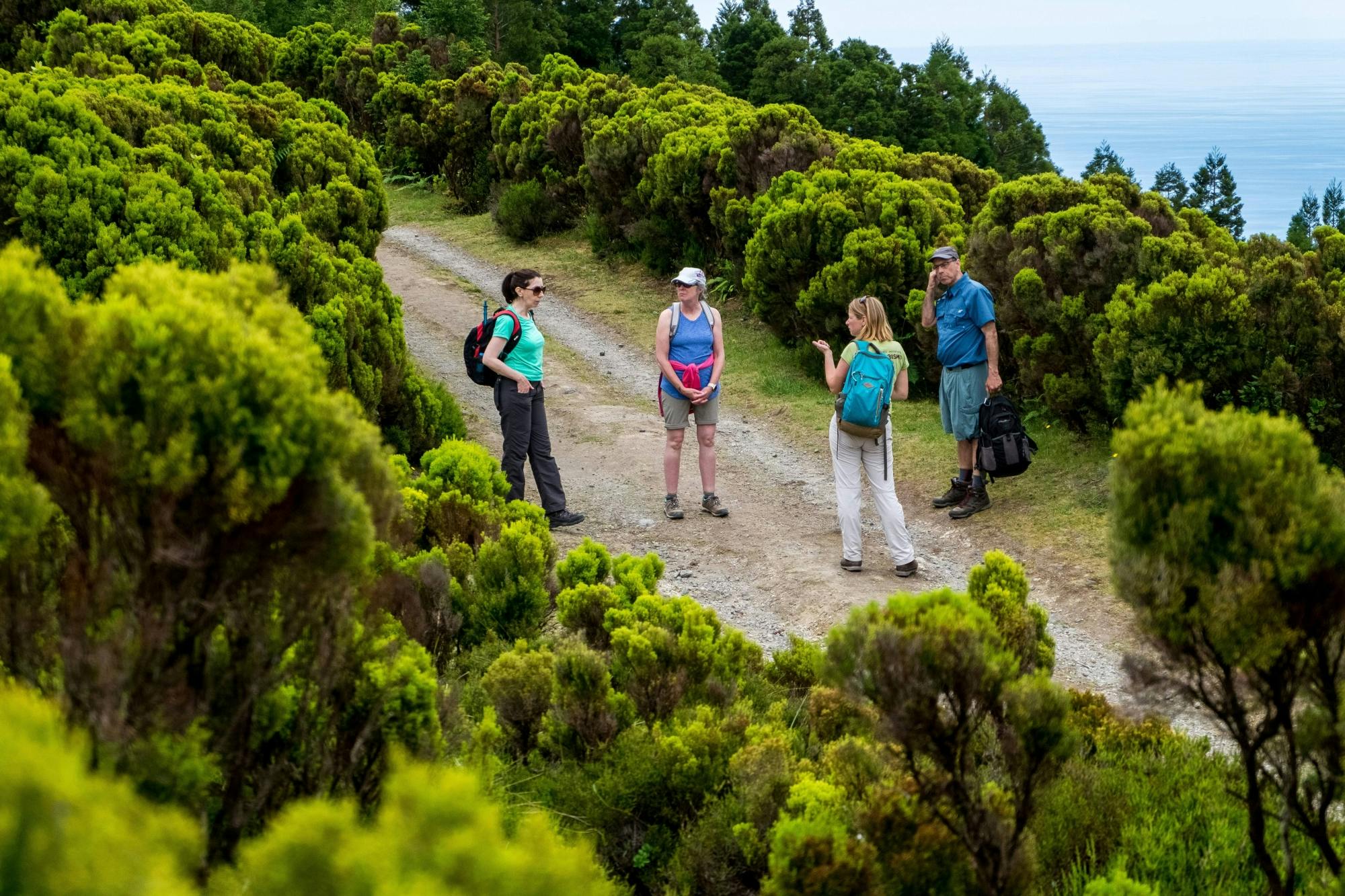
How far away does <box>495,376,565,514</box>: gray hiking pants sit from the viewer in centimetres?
872

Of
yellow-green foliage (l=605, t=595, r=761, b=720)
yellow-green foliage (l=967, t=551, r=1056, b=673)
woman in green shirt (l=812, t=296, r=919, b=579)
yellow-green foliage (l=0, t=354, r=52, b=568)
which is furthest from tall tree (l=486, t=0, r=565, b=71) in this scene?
yellow-green foliage (l=0, t=354, r=52, b=568)

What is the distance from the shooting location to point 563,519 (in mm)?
9320

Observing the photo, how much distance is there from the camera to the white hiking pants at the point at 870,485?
26.3 ft

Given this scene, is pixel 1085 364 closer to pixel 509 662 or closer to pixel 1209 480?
pixel 509 662

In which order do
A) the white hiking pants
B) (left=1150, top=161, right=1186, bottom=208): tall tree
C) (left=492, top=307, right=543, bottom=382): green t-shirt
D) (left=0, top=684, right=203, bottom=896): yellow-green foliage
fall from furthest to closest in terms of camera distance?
(left=1150, top=161, right=1186, bottom=208): tall tree → (left=492, top=307, right=543, bottom=382): green t-shirt → the white hiking pants → (left=0, top=684, right=203, bottom=896): yellow-green foliage

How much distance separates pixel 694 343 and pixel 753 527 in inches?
59.3

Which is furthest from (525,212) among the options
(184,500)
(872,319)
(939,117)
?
(939,117)

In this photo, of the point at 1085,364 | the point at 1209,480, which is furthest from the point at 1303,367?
the point at 1209,480

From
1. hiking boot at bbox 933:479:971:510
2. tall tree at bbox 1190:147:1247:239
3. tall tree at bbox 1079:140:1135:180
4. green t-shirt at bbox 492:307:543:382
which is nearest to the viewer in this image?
green t-shirt at bbox 492:307:543:382

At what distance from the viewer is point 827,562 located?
858 centimetres

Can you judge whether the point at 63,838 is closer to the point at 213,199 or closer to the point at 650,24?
the point at 213,199

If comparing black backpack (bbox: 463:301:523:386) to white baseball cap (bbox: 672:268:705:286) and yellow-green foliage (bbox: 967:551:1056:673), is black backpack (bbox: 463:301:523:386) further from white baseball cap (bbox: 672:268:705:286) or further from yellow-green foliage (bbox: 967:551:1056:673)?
yellow-green foliage (bbox: 967:551:1056:673)

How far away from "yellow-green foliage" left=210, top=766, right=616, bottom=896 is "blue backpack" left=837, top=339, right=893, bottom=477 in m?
5.88

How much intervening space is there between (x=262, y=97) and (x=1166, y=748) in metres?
13.7
